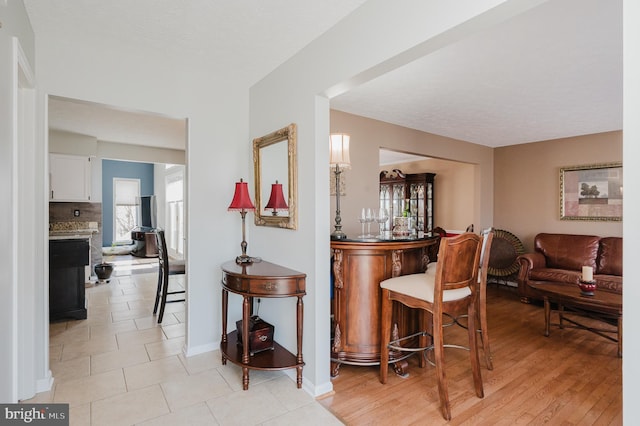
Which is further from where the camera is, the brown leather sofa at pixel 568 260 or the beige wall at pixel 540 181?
the beige wall at pixel 540 181

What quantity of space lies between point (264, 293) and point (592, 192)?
5.20 meters

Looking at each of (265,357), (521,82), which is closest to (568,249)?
(521,82)

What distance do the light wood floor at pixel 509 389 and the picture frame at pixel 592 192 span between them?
7.71ft

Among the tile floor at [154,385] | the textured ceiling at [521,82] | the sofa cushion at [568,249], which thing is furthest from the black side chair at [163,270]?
the sofa cushion at [568,249]

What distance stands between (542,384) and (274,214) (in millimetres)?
2406

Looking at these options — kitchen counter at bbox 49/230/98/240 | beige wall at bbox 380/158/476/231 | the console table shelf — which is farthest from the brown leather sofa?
kitchen counter at bbox 49/230/98/240

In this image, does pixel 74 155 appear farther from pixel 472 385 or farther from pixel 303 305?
pixel 472 385

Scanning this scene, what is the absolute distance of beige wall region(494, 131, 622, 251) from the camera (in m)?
4.97

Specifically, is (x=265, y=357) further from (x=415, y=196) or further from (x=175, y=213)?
(x=175, y=213)

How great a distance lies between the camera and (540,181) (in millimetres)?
5562

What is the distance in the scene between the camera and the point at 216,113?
10.1 ft

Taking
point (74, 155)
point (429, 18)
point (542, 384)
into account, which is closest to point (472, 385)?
point (542, 384)

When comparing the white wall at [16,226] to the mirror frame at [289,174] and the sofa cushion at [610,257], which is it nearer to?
the mirror frame at [289,174]

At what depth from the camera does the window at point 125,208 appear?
383 inches
